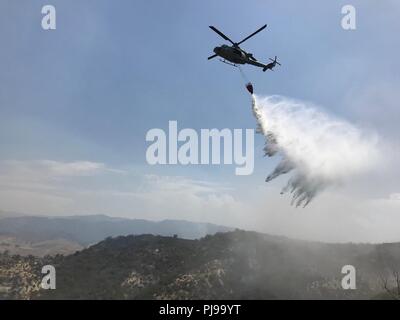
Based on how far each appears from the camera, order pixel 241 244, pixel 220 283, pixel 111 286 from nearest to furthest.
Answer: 1. pixel 220 283
2. pixel 111 286
3. pixel 241 244

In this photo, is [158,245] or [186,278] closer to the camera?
[186,278]

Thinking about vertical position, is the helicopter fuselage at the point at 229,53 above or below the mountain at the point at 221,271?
above

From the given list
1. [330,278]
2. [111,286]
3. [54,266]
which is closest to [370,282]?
[330,278]

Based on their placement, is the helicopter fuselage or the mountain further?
the mountain

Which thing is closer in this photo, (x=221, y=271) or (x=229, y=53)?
(x=229, y=53)

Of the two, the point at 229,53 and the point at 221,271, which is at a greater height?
the point at 229,53

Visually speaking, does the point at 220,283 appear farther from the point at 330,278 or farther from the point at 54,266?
the point at 54,266

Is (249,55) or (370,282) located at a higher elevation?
(249,55)

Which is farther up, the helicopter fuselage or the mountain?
the helicopter fuselage
